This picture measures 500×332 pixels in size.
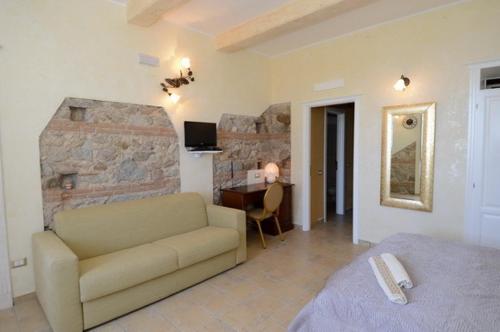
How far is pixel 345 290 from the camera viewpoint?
1480 millimetres

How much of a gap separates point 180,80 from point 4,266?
2544 millimetres

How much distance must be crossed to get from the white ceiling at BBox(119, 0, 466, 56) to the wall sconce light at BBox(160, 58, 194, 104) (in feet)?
1.67

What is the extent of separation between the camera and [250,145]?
4539 millimetres

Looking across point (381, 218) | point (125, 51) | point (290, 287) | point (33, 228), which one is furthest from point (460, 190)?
point (33, 228)

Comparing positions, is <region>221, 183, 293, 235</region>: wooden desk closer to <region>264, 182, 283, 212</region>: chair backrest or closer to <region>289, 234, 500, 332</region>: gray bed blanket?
<region>264, 182, 283, 212</region>: chair backrest

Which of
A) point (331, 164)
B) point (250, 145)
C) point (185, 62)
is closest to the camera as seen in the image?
point (185, 62)

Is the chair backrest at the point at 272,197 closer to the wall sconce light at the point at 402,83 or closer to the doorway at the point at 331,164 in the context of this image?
the doorway at the point at 331,164

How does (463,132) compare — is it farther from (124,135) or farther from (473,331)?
(124,135)

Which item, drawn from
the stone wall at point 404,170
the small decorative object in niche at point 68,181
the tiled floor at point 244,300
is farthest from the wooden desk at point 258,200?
the small decorative object in niche at point 68,181

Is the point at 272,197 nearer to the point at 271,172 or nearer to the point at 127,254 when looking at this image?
the point at 271,172

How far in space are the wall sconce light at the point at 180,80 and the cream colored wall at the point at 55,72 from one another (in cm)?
9

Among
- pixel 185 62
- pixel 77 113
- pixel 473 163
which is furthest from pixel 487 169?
pixel 77 113

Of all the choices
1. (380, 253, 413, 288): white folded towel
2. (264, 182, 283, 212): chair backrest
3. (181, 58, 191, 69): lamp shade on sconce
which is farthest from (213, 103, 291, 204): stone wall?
(380, 253, 413, 288): white folded towel

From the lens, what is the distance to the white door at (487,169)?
2.85m
